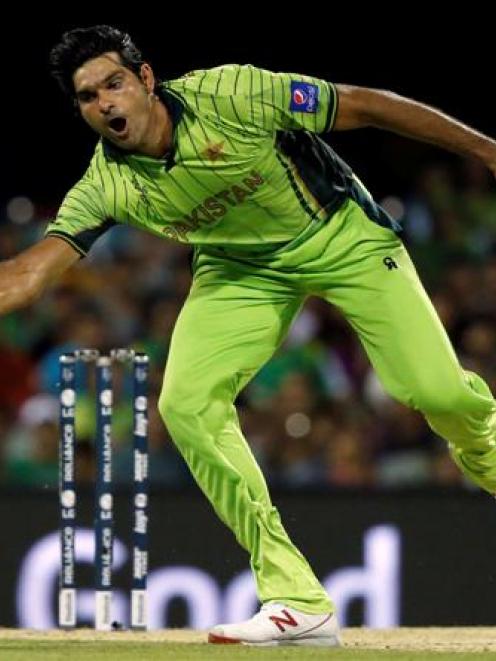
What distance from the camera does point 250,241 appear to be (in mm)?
5520

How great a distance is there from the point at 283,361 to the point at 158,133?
376 centimetres

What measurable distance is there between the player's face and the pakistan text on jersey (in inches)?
11.8

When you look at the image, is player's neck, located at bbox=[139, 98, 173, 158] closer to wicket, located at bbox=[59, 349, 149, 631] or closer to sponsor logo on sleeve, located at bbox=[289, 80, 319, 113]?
sponsor logo on sleeve, located at bbox=[289, 80, 319, 113]

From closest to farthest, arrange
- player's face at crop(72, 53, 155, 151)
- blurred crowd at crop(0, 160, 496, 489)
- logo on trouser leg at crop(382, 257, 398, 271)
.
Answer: player's face at crop(72, 53, 155, 151), logo on trouser leg at crop(382, 257, 398, 271), blurred crowd at crop(0, 160, 496, 489)

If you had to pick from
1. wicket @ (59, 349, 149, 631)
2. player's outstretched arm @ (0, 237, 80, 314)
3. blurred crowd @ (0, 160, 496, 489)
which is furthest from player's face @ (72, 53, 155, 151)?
blurred crowd @ (0, 160, 496, 489)

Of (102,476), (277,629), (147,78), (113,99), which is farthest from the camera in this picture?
(102,476)

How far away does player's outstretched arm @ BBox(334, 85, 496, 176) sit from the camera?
5297 millimetres

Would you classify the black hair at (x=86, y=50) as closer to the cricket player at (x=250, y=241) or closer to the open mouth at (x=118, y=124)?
the cricket player at (x=250, y=241)

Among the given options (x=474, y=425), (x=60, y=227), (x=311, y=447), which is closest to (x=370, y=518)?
(x=311, y=447)

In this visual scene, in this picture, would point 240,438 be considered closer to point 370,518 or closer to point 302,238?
point 302,238

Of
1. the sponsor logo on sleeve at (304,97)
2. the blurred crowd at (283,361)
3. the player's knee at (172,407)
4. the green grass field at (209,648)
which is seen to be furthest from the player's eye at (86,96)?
the blurred crowd at (283,361)

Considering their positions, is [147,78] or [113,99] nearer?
[113,99]

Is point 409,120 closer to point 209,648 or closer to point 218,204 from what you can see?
point 218,204

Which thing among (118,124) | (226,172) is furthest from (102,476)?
(118,124)
